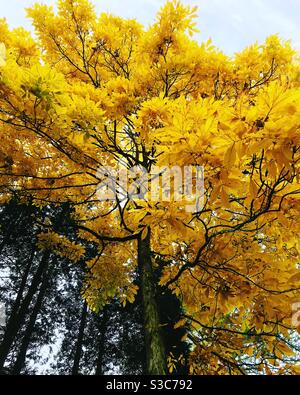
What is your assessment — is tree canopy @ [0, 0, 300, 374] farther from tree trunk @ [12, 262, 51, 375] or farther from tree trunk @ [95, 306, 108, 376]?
tree trunk @ [95, 306, 108, 376]

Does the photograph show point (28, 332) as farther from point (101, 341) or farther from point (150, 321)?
point (150, 321)

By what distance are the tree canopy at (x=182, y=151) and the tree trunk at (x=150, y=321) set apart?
14mm

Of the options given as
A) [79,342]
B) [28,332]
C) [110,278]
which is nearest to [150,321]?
[110,278]

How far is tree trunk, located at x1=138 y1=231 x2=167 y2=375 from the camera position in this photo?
131 inches

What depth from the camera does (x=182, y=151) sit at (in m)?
1.67

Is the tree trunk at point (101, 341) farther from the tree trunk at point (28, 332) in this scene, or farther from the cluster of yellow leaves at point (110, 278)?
the cluster of yellow leaves at point (110, 278)

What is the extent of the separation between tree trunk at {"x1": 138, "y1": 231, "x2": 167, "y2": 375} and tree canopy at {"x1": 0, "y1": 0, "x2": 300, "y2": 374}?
0.05 ft

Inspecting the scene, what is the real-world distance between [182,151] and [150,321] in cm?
272

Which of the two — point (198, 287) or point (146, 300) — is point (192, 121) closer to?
point (198, 287)

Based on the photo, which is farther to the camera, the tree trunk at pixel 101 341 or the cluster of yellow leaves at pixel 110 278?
the tree trunk at pixel 101 341

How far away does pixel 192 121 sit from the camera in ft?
5.47

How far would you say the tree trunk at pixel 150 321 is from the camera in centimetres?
332

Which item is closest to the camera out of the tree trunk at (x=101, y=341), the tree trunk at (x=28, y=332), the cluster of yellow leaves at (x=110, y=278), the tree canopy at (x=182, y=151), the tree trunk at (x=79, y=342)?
the tree canopy at (x=182, y=151)

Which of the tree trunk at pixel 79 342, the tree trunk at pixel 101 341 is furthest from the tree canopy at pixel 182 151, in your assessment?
the tree trunk at pixel 101 341
